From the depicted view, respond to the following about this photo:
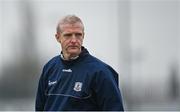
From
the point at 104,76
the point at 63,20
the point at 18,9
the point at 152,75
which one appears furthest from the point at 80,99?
the point at 18,9

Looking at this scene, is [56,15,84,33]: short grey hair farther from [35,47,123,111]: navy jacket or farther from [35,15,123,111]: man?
[35,47,123,111]: navy jacket

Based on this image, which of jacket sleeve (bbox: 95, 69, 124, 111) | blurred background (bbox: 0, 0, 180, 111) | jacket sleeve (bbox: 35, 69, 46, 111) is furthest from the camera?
blurred background (bbox: 0, 0, 180, 111)

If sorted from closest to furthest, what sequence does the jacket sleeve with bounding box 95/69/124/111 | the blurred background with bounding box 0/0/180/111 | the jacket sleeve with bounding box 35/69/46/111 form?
1. the jacket sleeve with bounding box 95/69/124/111
2. the jacket sleeve with bounding box 35/69/46/111
3. the blurred background with bounding box 0/0/180/111

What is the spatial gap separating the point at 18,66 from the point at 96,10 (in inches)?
104

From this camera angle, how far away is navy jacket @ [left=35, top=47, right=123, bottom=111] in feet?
12.6

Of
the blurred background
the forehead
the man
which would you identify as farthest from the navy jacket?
the blurred background

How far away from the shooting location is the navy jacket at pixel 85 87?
12.6 feet

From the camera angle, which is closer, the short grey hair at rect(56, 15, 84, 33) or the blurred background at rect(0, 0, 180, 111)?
the short grey hair at rect(56, 15, 84, 33)

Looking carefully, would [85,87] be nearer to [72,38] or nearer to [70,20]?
[72,38]

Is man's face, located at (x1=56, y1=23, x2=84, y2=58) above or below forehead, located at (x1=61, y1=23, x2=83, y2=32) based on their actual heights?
below

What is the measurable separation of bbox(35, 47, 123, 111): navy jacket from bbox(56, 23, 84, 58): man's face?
Answer: 6 cm

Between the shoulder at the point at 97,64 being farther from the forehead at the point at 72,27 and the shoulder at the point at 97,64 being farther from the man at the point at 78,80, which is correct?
the forehead at the point at 72,27

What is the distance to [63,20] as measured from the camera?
3979mm

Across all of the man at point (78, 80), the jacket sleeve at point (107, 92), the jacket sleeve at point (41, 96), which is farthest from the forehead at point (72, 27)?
the jacket sleeve at point (41, 96)
